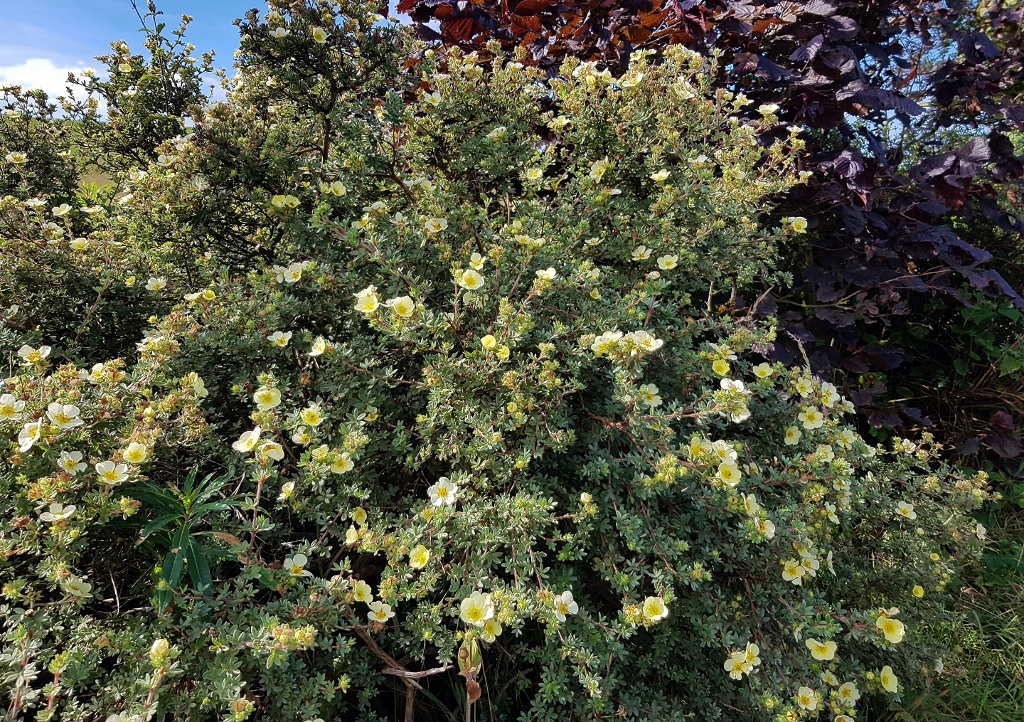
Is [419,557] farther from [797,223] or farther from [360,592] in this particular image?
[797,223]

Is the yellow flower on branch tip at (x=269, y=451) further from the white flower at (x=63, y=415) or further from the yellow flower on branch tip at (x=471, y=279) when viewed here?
the yellow flower on branch tip at (x=471, y=279)

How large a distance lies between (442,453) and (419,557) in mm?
281

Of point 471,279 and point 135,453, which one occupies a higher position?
point 471,279

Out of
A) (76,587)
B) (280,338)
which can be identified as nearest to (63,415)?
(76,587)

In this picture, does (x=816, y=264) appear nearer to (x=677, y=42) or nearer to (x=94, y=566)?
(x=677, y=42)

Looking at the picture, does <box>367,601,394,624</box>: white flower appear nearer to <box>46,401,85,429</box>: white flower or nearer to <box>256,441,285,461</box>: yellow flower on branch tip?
<box>256,441,285,461</box>: yellow flower on branch tip

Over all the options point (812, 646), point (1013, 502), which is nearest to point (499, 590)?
point (812, 646)

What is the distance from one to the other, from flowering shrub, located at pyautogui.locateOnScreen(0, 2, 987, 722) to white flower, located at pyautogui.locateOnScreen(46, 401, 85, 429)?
0.04ft

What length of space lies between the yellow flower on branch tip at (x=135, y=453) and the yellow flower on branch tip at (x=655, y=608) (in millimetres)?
1106

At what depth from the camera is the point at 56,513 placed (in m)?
1.19

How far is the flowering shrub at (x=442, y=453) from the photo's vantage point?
4.08ft

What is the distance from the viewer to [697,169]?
1.84 m

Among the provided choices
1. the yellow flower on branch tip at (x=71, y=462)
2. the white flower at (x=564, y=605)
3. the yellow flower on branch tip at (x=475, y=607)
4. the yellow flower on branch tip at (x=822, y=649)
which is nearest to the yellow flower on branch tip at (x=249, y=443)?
the yellow flower on branch tip at (x=71, y=462)

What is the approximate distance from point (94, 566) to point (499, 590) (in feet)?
3.40
